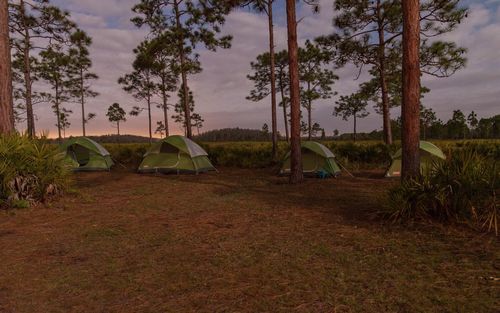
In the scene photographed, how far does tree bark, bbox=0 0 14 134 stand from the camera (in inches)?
346

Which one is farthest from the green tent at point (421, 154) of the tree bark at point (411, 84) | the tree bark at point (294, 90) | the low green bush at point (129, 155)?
the low green bush at point (129, 155)

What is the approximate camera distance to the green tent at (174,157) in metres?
15.3

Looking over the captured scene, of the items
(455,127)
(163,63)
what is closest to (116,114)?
(163,63)

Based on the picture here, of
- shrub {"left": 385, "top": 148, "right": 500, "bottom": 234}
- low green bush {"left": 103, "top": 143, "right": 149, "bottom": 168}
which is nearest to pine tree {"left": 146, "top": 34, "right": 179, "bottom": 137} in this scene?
low green bush {"left": 103, "top": 143, "right": 149, "bottom": 168}

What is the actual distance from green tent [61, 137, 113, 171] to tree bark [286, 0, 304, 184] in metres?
11.6

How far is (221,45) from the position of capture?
65.5 feet

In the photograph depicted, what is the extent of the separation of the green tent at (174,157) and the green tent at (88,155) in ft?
10.0

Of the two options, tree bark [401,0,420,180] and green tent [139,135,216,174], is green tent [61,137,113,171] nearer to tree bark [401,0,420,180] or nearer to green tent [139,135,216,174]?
green tent [139,135,216,174]

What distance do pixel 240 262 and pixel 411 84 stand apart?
4.90 meters

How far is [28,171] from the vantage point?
782 cm

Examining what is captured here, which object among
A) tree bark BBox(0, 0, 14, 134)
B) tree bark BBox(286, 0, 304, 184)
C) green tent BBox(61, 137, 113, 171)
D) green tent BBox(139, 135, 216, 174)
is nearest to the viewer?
tree bark BBox(0, 0, 14, 134)

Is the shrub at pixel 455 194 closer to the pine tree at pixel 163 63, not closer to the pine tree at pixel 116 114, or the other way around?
the pine tree at pixel 163 63

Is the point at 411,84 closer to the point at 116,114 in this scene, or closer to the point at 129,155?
the point at 129,155

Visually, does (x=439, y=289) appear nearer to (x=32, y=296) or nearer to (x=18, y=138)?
(x=32, y=296)
